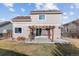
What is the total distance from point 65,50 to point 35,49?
14.6 inches

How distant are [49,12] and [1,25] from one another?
0.62 m

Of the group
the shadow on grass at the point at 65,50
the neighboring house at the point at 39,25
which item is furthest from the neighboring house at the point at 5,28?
the shadow on grass at the point at 65,50

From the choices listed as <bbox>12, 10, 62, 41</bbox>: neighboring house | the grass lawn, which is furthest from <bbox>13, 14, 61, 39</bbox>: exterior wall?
the grass lawn

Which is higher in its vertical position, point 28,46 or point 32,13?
point 32,13

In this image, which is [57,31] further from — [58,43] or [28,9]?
[28,9]

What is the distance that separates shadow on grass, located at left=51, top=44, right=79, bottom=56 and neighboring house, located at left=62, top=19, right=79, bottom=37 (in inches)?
5.4

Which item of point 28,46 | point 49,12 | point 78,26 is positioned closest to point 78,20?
point 78,26

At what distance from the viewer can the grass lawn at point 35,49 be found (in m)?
4.34

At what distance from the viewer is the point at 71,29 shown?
440 cm

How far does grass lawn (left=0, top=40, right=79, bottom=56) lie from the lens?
4.34 metres

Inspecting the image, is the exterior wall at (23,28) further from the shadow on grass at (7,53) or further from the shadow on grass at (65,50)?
the shadow on grass at (65,50)

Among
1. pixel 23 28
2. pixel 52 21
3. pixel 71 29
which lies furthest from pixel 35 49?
pixel 71 29

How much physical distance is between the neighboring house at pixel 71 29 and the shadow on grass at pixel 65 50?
137 mm

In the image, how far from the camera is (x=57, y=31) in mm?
4379
